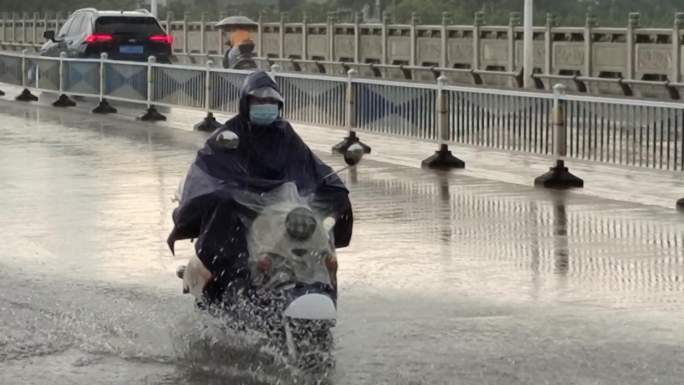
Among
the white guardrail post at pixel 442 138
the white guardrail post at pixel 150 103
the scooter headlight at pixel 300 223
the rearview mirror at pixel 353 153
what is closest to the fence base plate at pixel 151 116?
the white guardrail post at pixel 150 103

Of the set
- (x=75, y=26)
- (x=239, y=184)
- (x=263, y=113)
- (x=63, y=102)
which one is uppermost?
(x=75, y=26)

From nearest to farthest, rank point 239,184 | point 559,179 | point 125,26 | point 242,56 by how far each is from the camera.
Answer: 1. point 239,184
2. point 559,179
3. point 242,56
4. point 125,26

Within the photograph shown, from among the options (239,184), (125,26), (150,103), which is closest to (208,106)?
(150,103)

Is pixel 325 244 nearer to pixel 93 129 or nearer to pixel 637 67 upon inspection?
pixel 93 129

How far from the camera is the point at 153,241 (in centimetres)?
1354

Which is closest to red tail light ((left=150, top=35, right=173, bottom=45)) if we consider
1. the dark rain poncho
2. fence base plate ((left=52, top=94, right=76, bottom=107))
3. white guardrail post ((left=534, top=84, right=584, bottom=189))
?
fence base plate ((left=52, top=94, right=76, bottom=107))

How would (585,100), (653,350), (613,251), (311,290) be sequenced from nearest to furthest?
(311,290) → (653,350) → (613,251) → (585,100)

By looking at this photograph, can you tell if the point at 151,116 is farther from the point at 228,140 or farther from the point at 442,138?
the point at 228,140

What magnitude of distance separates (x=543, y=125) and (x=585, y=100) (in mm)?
859

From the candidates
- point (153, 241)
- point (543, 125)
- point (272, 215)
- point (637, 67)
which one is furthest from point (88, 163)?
point (637, 67)

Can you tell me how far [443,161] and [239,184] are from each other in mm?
11274

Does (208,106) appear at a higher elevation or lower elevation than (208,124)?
higher

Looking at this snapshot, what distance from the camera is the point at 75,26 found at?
3853 centimetres

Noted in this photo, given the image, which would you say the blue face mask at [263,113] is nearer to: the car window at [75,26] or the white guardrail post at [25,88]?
the white guardrail post at [25,88]
